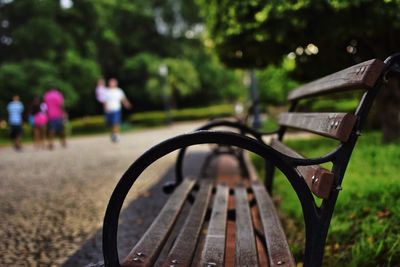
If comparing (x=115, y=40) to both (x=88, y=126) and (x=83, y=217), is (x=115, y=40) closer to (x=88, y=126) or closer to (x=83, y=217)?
(x=88, y=126)

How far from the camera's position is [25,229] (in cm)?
359

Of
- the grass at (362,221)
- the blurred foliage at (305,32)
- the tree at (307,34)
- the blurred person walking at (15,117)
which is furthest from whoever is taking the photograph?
the blurred person walking at (15,117)

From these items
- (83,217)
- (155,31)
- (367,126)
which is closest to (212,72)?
(155,31)

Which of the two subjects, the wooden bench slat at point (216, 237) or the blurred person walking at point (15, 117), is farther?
the blurred person walking at point (15, 117)

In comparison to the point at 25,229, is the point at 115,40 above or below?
above

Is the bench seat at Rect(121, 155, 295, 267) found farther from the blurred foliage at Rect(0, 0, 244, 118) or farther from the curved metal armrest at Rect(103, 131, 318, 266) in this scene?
the blurred foliage at Rect(0, 0, 244, 118)

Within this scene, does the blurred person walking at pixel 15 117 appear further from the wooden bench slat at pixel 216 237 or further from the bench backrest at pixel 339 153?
the bench backrest at pixel 339 153

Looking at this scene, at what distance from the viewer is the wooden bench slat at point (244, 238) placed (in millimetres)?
1641

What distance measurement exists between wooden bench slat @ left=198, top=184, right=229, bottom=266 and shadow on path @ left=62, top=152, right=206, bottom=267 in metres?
0.44

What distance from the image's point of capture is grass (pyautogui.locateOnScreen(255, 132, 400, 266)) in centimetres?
228

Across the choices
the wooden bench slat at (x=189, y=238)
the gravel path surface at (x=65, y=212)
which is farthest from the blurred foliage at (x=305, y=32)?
the gravel path surface at (x=65, y=212)

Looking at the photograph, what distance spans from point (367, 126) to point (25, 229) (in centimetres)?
920

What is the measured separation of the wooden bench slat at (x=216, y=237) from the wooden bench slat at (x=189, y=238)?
52 millimetres

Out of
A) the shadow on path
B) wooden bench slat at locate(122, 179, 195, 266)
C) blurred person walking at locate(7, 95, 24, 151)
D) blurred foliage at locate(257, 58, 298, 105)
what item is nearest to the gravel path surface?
the shadow on path
